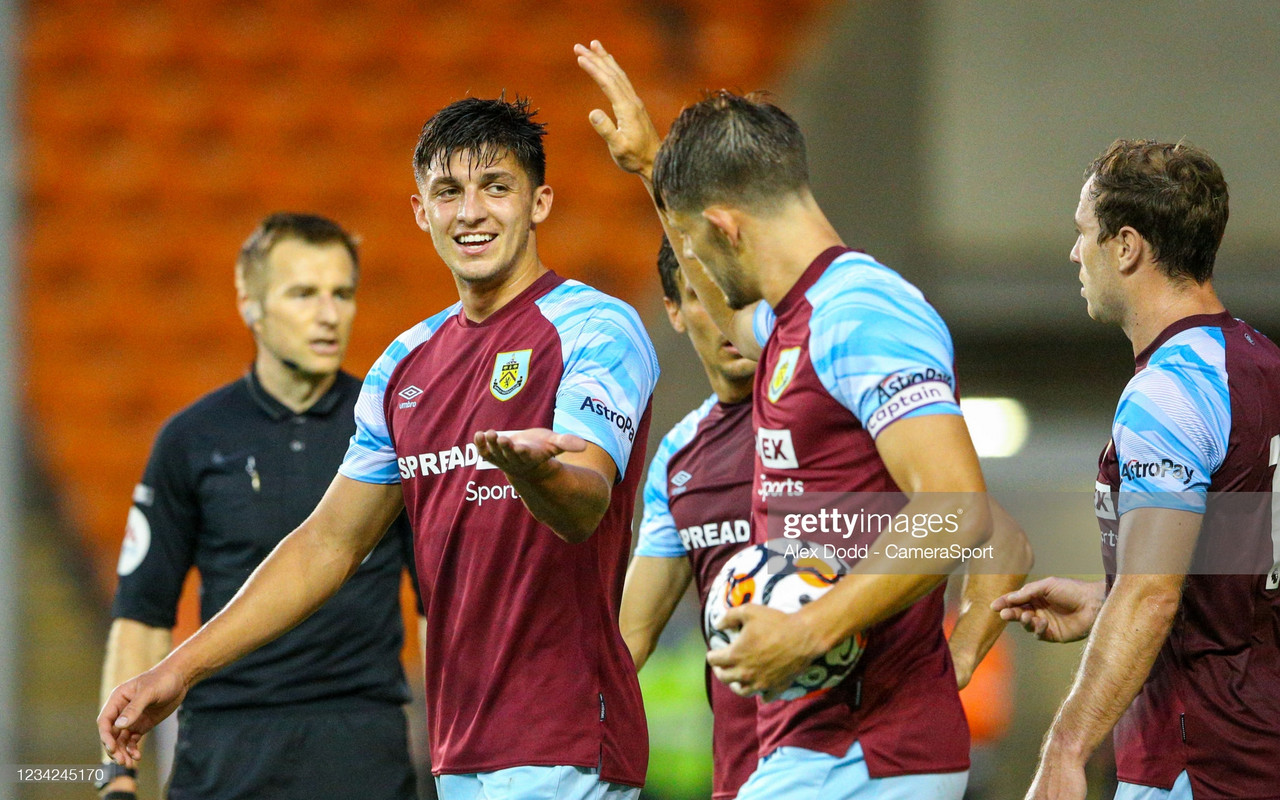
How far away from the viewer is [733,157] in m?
2.55

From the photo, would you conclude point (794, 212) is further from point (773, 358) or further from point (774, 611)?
point (774, 611)

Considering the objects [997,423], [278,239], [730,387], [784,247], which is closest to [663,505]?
[730,387]

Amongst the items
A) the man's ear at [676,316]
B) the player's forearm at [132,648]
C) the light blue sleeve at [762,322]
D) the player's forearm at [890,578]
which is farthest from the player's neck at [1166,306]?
the player's forearm at [132,648]

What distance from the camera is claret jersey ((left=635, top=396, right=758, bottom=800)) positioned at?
11.2ft

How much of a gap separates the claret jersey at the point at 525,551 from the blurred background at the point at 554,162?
3.86 metres

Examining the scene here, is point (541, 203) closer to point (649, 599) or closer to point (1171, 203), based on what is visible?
point (649, 599)

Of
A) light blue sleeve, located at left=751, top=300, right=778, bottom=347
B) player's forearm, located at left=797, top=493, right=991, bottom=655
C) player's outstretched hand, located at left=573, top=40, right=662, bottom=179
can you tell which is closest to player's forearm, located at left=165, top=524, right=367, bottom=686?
light blue sleeve, located at left=751, top=300, right=778, bottom=347

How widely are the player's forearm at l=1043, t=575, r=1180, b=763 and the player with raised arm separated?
377 mm

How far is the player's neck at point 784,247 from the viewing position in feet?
8.37

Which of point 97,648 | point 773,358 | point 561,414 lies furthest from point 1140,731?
point 97,648

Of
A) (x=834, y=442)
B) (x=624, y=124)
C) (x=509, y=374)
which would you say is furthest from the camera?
(x=624, y=124)

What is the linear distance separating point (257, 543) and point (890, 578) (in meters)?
2.40

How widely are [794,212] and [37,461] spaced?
5528mm

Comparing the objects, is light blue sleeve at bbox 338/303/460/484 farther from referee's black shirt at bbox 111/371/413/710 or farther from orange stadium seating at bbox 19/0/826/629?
orange stadium seating at bbox 19/0/826/629
